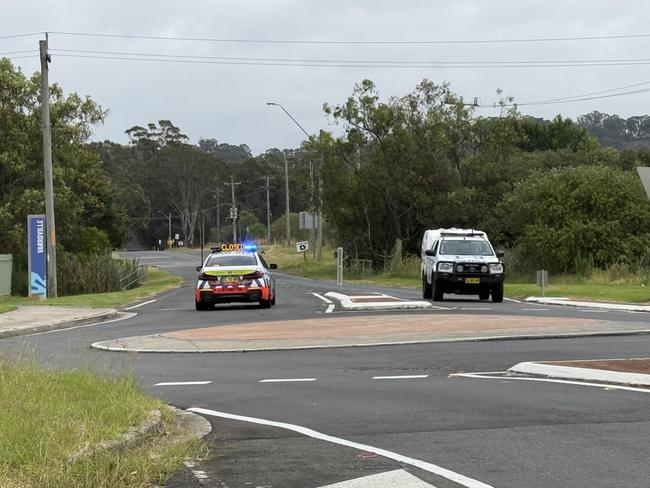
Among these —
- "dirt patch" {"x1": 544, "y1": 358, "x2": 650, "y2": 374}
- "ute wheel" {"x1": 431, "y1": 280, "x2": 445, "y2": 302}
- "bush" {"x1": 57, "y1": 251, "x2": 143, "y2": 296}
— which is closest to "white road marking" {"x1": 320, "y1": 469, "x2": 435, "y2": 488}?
"dirt patch" {"x1": 544, "y1": 358, "x2": 650, "y2": 374}

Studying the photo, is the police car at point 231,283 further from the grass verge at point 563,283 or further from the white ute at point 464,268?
the grass verge at point 563,283

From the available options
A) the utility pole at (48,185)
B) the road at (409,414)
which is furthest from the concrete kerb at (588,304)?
the utility pole at (48,185)

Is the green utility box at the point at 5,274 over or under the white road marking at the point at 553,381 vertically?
over

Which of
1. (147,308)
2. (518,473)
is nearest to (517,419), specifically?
(518,473)

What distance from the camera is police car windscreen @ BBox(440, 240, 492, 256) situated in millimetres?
28438

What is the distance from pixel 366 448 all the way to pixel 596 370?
5002mm

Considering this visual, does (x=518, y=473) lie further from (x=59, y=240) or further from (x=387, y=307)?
(x=59, y=240)

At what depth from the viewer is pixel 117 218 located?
7794cm

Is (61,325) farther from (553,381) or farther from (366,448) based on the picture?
(366,448)

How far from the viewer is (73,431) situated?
7.15 m

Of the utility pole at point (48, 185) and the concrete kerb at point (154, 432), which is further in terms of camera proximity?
the utility pole at point (48, 185)

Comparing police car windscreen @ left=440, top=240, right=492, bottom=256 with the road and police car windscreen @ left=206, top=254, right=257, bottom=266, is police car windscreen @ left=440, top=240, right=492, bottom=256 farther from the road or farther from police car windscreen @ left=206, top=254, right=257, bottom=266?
the road

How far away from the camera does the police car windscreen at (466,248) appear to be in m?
28.4

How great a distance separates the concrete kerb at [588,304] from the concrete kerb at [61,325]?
12.3m
